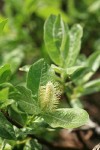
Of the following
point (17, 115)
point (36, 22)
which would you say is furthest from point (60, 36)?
point (36, 22)

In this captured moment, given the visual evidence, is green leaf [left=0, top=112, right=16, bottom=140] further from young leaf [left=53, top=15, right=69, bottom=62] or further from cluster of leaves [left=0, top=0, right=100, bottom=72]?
cluster of leaves [left=0, top=0, right=100, bottom=72]

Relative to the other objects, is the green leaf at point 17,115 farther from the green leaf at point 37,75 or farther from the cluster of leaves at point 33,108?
the green leaf at point 37,75

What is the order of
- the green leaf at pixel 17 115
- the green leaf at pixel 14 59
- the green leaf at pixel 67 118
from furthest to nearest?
the green leaf at pixel 14 59 → the green leaf at pixel 17 115 → the green leaf at pixel 67 118

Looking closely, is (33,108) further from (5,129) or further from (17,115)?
(17,115)

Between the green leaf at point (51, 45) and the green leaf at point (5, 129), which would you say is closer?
the green leaf at point (5, 129)

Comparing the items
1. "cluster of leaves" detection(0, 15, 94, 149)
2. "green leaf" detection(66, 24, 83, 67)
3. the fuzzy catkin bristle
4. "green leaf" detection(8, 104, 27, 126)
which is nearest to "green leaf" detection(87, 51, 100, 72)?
"green leaf" detection(66, 24, 83, 67)

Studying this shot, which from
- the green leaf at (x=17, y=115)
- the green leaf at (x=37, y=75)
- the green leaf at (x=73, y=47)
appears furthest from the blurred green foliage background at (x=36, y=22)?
Result: the green leaf at (x=37, y=75)
